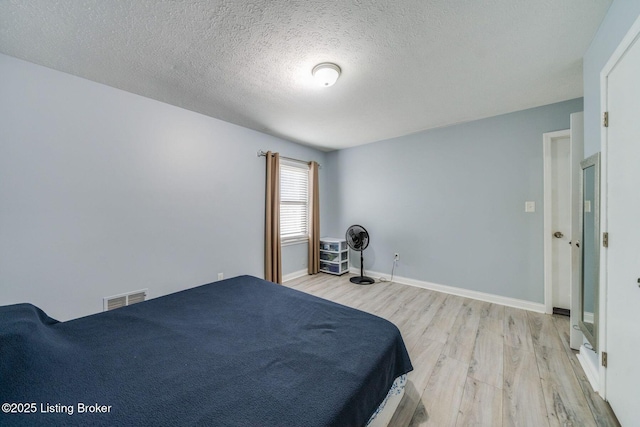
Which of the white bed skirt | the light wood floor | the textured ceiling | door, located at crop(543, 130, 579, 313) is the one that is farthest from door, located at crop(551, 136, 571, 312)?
the white bed skirt

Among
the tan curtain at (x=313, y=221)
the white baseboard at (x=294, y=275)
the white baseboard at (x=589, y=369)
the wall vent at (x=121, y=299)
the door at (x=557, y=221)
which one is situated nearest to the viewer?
the white baseboard at (x=589, y=369)

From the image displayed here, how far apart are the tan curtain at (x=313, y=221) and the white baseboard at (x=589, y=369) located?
319cm

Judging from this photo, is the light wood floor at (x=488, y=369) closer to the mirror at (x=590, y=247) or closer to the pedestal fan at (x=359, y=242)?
the mirror at (x=590, y=247)

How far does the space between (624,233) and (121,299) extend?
371 centimetres

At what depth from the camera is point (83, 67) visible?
6.04 ft

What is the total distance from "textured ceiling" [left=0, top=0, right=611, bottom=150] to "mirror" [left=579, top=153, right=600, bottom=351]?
3.05ft

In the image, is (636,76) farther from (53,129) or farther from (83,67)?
(53,129)

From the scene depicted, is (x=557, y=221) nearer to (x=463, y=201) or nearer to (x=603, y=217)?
(x=463, y=201)

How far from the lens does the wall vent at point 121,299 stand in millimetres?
2086

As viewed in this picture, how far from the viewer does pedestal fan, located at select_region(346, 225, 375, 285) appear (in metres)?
3.66

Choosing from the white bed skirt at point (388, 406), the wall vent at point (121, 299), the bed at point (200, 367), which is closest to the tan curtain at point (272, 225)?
the wall vent at point (121, 299)

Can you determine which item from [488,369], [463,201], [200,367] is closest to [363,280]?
[463,201]

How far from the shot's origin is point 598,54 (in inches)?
58.7

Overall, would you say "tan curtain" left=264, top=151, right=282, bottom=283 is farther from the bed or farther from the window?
the bed
